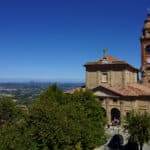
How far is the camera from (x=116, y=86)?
6056cm

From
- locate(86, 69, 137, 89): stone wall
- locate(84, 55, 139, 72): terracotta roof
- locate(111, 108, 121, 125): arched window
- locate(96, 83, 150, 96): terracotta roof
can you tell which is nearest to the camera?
locate(96, 83, 150, 96): terracotta roof

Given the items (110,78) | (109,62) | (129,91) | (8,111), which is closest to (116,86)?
(110,78)

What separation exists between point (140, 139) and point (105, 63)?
79.9 ft

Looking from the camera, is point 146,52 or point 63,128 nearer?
point 63,128

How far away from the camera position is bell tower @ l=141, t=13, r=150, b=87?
68.2 meters

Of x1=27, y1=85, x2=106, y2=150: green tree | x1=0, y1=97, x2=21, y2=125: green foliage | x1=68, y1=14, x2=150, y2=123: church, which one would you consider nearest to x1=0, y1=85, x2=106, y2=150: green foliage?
x1=27, y1=85, x2=106, y2=150: green tree

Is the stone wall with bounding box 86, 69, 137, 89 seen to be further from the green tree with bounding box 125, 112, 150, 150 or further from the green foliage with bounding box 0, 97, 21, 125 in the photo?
the green tree with bounding box 125, 112, 150, 150

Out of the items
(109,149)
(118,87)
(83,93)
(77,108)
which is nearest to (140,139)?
(109,149)

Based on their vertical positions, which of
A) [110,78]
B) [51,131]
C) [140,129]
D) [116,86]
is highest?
[110,78]

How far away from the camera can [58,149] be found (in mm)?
36031

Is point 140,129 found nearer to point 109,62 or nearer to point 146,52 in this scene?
point 109,62

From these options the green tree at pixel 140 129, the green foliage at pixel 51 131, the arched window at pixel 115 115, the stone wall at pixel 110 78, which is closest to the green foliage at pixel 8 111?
the stone wall at pixel 110 78

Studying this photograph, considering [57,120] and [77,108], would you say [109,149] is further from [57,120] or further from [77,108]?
[57,120]

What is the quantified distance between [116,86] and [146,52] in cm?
1364
